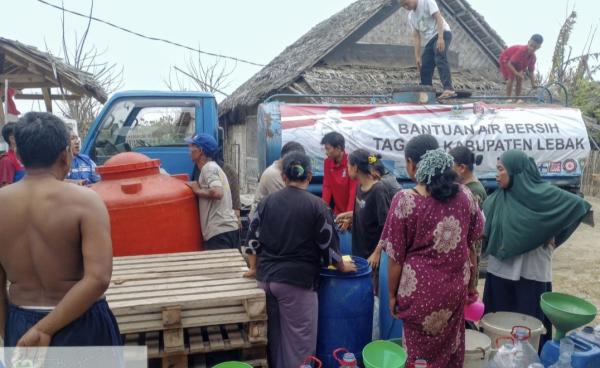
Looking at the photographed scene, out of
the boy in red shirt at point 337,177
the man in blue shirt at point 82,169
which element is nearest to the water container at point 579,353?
the boy in red shirt at point 337,177

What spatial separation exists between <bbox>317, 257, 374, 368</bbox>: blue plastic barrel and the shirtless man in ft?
5.11

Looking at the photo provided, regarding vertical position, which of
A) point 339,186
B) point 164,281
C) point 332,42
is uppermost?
point 332,42

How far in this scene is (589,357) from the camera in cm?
248

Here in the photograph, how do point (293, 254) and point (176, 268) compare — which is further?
point (176, 268)

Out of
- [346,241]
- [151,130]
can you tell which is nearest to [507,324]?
[346,241]

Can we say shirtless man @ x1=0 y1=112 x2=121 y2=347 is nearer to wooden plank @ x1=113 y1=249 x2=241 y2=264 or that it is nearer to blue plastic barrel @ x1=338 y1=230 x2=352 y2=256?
wooden plank @ x1=113 y1=249 x2=241 y2=264

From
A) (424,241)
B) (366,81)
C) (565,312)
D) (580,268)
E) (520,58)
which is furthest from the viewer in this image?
(366,81)

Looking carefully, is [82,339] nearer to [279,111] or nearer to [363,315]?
[363,315]

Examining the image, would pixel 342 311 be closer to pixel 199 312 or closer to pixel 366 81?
pixel 199 312

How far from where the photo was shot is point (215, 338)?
8.93ft

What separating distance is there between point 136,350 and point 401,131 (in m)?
4.26

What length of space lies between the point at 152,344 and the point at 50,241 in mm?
1116

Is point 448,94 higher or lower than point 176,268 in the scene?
higher

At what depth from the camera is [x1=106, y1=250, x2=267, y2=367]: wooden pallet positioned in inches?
99.6
